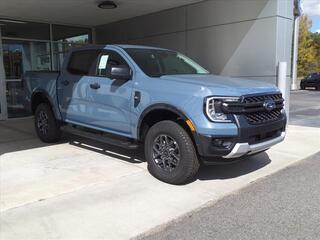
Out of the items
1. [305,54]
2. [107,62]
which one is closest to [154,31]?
[107,62]

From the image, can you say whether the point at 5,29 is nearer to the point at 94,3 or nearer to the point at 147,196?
the point at 94,3

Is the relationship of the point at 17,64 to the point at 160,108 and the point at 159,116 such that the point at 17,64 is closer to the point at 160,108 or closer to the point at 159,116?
the point at 159,116

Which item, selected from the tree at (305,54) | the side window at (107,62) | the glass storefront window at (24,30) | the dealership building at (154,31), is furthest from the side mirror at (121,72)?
the tree at (305,54)

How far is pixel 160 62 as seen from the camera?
6.28 metres

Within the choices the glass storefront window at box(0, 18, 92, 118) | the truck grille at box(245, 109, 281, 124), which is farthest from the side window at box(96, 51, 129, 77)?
the glass storefront window at box(0, 18, 92, 118)

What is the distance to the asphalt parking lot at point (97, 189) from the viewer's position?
12.6ft

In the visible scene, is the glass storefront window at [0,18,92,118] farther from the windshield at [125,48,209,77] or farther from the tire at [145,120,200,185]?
the tire at [145,120,200,185]

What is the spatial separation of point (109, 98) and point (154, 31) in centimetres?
564

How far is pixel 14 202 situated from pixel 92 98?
244 centimetres

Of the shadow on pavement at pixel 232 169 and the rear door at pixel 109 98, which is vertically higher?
the rear door at pixel 109 98

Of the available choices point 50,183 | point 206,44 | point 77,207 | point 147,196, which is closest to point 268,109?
point 147,196

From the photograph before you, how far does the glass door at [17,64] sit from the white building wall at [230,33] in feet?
12.4

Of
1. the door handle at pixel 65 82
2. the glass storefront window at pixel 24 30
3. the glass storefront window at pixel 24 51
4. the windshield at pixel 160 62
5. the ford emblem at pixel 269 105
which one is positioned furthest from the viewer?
the glass storefront window at pixel 24 51

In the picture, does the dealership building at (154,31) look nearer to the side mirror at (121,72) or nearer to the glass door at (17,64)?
the glass door at (17,64)
